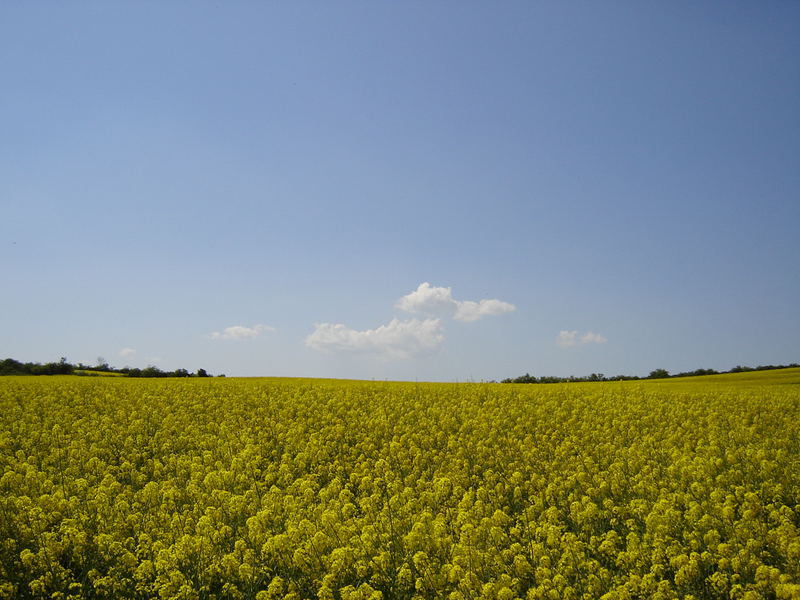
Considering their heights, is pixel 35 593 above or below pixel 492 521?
below

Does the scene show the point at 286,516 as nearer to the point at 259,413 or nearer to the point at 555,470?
the point at 555,470

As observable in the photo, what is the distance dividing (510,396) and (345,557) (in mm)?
16865

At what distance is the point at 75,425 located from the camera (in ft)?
55.1

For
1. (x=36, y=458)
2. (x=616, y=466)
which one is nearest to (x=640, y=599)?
(x=616, y=466)

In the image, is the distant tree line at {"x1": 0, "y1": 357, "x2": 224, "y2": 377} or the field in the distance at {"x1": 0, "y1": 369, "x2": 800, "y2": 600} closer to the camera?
the field in the distance at {"x1": 0, "y1": 369, "x2": 800, "y2": 600}

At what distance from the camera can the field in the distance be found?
715 cm

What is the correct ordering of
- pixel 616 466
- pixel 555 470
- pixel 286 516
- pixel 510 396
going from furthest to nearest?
1. pixel 510 396
2. pixel 555 470
3. pixel 616 466
4. pixel 286 516

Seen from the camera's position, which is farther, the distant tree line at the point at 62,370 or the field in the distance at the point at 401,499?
the distant tree line at the point at 62,370

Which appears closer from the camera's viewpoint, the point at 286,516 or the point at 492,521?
the point at 492,521

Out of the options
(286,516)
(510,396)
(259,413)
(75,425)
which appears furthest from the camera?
(510,396)

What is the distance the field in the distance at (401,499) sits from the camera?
282 inches

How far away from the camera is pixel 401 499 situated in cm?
1011

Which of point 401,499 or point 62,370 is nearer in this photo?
point 401,499

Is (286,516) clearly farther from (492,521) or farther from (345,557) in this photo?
(492,521)
